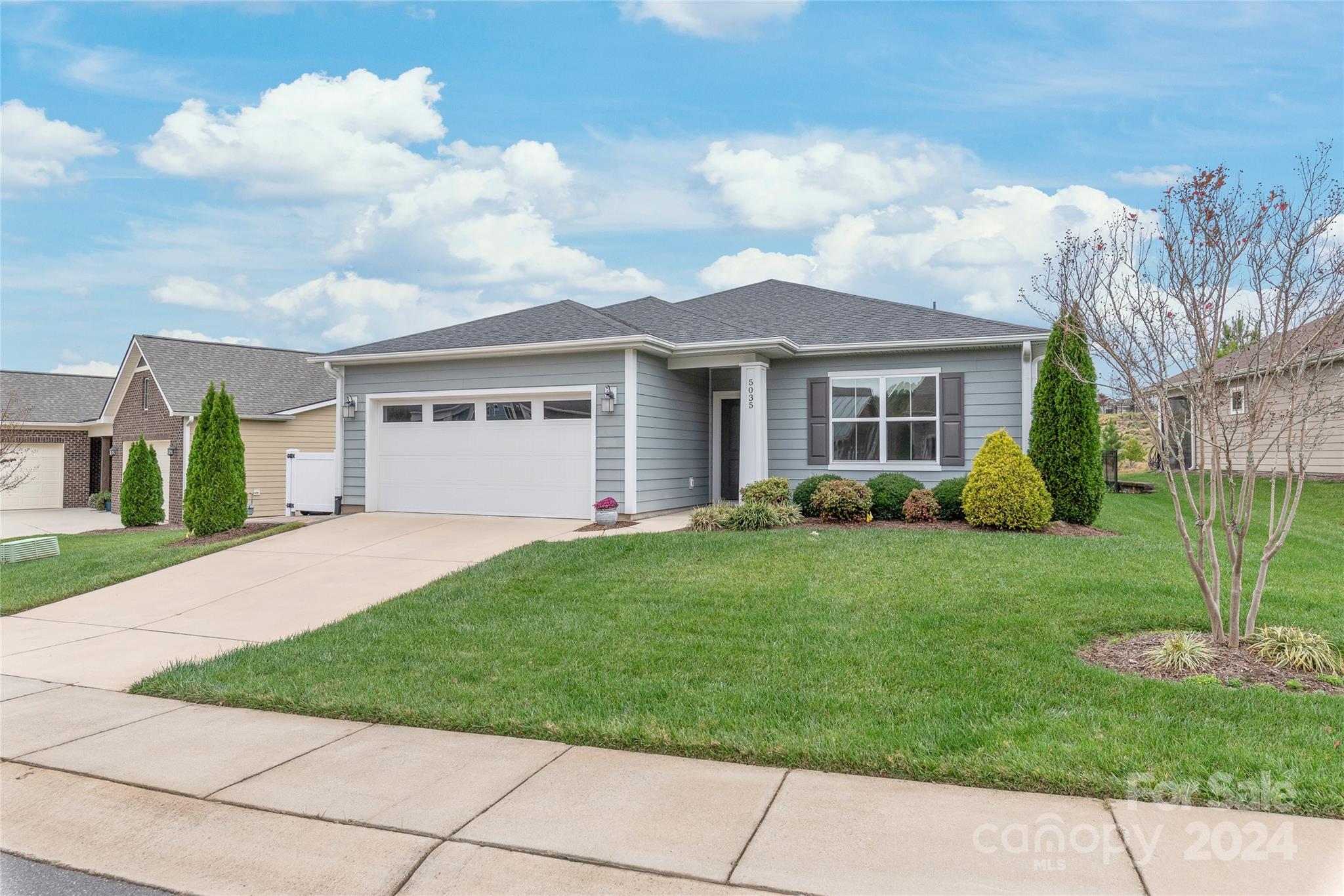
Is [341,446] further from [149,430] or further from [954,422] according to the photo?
[149,430]

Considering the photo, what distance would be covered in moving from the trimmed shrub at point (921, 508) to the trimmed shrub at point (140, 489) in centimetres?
1729

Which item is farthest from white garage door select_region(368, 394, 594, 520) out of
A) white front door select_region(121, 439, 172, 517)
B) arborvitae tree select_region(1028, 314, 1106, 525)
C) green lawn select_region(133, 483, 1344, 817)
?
white front door select_region(121, 439, 172, 517)

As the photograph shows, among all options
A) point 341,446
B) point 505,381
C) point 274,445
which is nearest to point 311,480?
point 341,446

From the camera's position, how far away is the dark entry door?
583 inches

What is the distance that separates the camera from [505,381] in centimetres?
1309

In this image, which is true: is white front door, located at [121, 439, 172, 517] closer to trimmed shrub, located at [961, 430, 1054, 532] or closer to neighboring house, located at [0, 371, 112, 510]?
neighboring house, located at [0, 371, 112, 510]

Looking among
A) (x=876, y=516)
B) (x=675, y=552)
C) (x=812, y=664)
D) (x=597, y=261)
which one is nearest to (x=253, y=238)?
(x=597, y=261)

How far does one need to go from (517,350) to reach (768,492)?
15.2 feet

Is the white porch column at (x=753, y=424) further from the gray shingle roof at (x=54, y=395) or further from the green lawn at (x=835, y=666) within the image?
the gray shingle roof at (x=54, y=395)

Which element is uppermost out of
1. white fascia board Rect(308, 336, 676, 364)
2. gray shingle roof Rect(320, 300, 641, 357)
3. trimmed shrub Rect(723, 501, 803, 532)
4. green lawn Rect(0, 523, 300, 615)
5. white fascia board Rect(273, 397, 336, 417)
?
gray shingle roof Rect(320, 300, 641, 357)

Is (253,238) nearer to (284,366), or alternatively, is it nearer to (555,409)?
(555,409)

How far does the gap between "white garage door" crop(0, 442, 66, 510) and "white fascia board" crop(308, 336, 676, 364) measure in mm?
17820

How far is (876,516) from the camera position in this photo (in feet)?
38.1

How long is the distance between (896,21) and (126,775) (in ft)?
A: 36.2
